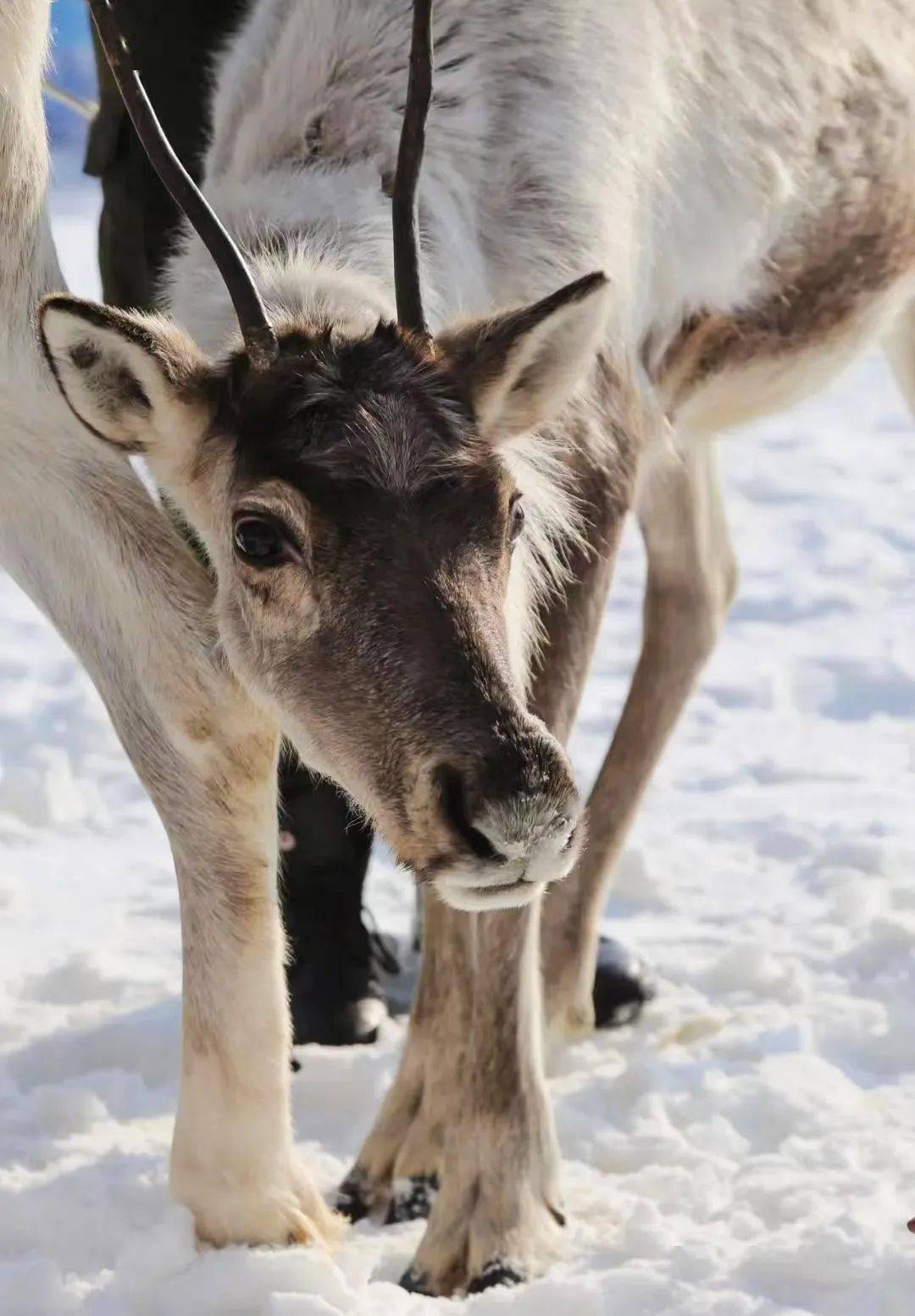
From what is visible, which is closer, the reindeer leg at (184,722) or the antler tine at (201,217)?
the antler tine at (201,217)

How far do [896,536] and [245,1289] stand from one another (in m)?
5.63

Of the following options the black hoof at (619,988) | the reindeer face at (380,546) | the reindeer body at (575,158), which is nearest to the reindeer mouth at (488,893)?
the reindeer face at (380,546)

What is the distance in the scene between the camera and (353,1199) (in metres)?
3.40

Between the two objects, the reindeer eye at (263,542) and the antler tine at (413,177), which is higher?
the antler tine at (413,177)

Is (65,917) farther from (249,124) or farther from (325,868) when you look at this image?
(249,124)

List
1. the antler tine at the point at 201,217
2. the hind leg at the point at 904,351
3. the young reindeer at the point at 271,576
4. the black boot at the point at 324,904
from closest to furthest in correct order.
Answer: the young reindeer at the point at 271,576, the antler tine at the point at 201,217, the black boot at the point at 324,904, the hind leg at the point at 904,351

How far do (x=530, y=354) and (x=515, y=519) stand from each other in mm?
263

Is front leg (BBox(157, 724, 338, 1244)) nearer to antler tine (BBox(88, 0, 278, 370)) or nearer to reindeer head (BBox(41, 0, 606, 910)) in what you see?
reindeer head (BBox(41, 0, 606, 910))

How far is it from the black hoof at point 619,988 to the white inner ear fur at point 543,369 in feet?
5.40

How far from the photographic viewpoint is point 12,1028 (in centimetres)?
398

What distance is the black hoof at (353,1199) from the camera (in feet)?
11.1

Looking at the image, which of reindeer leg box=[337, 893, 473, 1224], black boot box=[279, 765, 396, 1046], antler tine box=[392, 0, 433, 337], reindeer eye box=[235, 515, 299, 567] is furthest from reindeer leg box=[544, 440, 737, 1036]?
reindeer eye box=[235, 515, 299, 567]

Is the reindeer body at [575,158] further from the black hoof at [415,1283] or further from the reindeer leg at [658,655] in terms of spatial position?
the black hoof at [415,1283]

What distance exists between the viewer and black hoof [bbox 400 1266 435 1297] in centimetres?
309
